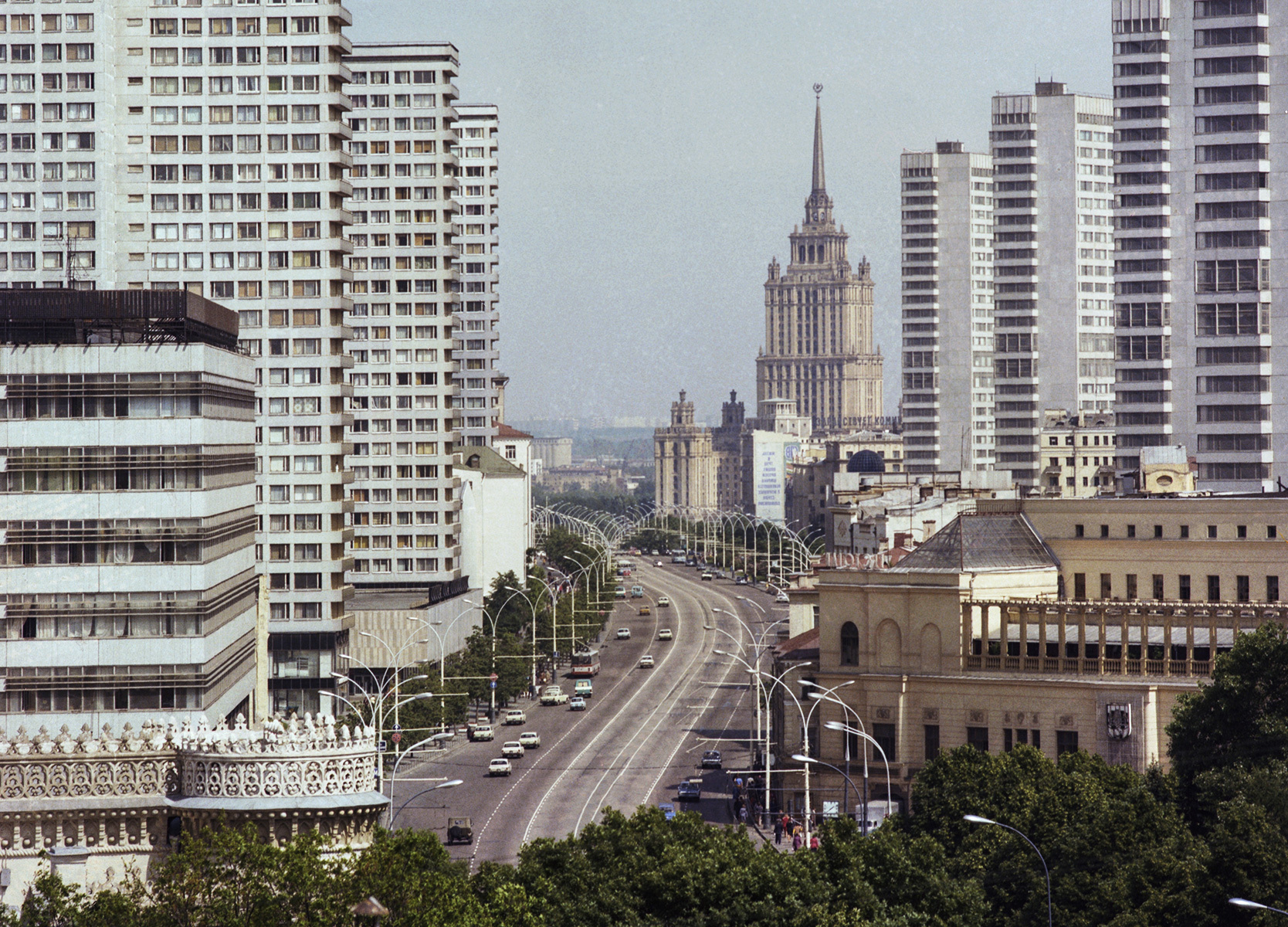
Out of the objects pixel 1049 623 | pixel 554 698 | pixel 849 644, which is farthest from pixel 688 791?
pixel 554 698

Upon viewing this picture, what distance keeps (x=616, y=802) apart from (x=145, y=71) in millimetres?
62286

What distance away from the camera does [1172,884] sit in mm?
67188

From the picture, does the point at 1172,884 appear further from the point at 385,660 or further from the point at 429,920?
the point at 385,660

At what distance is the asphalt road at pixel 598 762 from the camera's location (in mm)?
106750

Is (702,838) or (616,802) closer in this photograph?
(702,838)

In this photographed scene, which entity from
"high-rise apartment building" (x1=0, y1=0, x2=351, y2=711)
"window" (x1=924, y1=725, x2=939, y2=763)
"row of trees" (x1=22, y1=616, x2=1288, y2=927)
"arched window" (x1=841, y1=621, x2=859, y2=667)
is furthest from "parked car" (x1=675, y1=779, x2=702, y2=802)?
"high-rise apartment building" (x1=0, y1=0, x2=351, y2=711)

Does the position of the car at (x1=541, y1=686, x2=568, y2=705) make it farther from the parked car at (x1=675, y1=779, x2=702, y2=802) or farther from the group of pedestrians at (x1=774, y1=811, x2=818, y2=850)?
the group of pedestrians at (x1=774, y1=811, x2=818, y2=850)

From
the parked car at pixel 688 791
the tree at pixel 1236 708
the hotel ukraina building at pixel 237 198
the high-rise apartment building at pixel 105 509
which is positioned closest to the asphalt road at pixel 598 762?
the parked car at pixel 688 791

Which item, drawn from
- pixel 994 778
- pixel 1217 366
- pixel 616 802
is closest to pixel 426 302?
pixel 1217 366

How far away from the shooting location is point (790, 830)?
357 ft

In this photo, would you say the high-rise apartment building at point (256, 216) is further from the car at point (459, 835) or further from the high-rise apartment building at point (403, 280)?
the car at point (459, 835)

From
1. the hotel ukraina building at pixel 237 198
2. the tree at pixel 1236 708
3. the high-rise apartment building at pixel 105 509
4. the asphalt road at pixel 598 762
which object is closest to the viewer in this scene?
the tree at pixel 1236 708

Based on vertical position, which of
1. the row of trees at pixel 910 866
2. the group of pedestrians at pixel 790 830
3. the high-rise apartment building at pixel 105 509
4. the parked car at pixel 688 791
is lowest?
the group of pedestrians at pixel 790 830

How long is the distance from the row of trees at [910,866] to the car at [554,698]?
72.0 m
